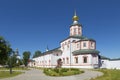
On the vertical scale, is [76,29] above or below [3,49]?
above

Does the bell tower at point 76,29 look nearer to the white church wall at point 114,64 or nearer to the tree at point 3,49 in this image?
the white church wall at point 114,64

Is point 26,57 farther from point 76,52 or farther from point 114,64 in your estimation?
point 114,64

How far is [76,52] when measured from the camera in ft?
166

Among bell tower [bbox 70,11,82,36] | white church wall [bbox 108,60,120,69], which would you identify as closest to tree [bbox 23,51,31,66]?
bell tower [bbox 70,11,82,36]

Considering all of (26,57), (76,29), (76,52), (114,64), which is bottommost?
(114,64)

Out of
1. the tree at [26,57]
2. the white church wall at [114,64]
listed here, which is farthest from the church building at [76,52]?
the tree at [26,57]

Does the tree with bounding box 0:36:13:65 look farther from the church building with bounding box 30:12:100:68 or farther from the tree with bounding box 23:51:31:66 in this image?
the tree with bounding box 23:51:31:66

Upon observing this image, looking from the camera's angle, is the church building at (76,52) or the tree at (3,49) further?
the church building at (76,52)

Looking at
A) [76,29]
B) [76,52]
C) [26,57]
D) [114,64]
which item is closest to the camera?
[114,64]

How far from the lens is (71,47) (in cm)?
5509

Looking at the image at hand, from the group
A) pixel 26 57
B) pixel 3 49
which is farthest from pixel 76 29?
pixel 26 57

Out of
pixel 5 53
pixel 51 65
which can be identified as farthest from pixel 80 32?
pixel 5 53

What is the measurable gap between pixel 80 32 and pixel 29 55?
51.1 metres

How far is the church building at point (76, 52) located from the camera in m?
47.2
